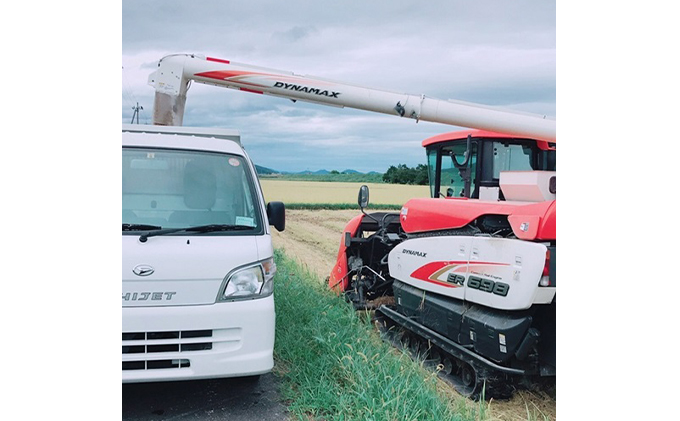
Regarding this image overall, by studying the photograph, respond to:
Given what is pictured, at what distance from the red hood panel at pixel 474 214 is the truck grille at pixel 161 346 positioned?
2331 millimetres

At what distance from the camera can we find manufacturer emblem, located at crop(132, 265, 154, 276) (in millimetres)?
3590

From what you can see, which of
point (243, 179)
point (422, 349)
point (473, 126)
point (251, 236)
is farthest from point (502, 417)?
point (473, 126)

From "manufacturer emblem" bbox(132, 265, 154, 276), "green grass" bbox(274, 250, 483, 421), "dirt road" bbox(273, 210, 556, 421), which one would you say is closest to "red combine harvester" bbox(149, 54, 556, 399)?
"dirt road" bbox(273, 210, 556, 421)

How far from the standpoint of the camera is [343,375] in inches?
166

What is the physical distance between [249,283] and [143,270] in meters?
0.66

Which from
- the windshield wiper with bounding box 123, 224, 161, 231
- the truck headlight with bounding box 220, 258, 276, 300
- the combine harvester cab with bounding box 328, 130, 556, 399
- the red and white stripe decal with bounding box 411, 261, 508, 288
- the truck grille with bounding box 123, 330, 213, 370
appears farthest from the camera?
the red and white stripe decal with bounding box 411, 261, 508, 288

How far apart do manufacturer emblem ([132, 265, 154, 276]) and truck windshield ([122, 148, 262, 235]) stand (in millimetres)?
407

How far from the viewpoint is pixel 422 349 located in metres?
5.58

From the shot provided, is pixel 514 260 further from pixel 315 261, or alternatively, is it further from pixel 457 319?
pixel 315 261

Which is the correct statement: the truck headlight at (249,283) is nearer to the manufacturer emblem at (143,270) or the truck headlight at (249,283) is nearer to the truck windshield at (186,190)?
the truck windshield at (186,190)

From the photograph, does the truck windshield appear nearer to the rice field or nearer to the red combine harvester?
the red combine harvester

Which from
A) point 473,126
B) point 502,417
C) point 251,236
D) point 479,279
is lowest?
point 502,417

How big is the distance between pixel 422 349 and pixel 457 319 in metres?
0.93
